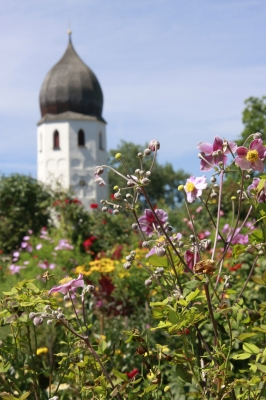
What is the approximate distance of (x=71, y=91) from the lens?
35375mm

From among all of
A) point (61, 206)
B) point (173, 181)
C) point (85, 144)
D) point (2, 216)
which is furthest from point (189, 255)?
point (173, 181)

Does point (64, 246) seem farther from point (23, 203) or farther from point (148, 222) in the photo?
point (23, 203)

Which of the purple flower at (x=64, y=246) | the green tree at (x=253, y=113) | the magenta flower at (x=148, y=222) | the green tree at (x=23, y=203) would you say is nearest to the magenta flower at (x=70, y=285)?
the magenta flower at (x=148, y=222)

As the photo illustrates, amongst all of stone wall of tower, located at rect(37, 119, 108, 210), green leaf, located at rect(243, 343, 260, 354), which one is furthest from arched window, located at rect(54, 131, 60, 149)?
green leaf, located at rect(243, 343, 260, 354)

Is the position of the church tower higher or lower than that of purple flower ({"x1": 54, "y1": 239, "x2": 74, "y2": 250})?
higher


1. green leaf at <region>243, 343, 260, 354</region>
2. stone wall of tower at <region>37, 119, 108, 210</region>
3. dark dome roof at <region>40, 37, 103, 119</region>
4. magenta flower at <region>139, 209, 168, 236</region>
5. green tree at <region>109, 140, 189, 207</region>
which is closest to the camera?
Result: green leaf at <region>243, 343, 260, 354</region>

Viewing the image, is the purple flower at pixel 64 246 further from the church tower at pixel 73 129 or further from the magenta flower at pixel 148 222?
the church tower at pixel 73 129

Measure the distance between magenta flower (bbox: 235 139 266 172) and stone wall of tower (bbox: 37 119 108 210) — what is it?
3304 cm

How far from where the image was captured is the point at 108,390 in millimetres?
1549

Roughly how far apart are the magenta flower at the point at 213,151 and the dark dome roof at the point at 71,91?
113 ft

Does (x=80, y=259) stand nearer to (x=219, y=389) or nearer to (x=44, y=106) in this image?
(x=219, y=389)

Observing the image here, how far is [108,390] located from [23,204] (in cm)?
1737

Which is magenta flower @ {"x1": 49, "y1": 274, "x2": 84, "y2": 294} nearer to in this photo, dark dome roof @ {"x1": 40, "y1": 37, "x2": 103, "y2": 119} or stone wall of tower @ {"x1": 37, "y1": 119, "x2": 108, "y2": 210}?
stone wall of tower @ {"x1": 37, "y1": 119, "x2": 108, "y2": 210}

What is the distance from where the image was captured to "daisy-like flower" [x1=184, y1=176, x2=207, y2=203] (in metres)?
1.52
